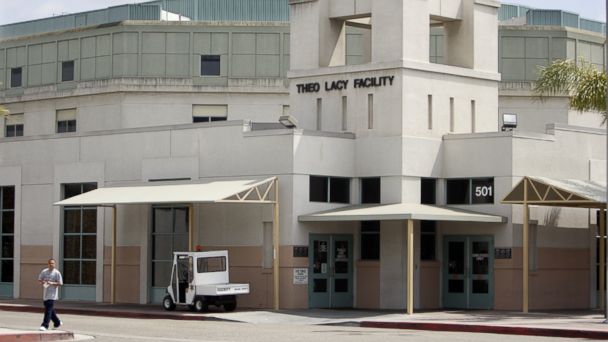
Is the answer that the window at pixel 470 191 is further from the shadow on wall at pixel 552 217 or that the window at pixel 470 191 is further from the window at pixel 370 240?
the window at pixel 370 240

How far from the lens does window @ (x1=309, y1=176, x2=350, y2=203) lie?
40.5 metres

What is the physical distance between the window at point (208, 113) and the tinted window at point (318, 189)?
2298 centimetres

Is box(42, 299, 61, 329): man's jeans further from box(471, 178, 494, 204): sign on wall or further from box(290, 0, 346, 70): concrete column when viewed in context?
box(290, 0, 346, 70): concrete column

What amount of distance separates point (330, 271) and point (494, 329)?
33.0 ft

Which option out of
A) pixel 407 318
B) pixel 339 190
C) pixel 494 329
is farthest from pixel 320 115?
pixel 494 329

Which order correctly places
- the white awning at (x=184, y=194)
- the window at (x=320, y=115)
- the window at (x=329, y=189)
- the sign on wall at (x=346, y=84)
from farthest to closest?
1. the window at (x=320, y=115)
2. the sign on wall at (x=346, y=84)
3. the window at (x=329, y=189)
4. the white awning at (x=184, y=194)

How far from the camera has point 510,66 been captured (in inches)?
2522

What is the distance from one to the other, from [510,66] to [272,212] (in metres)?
26.9

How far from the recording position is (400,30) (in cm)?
4091

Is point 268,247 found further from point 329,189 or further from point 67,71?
point 67,71

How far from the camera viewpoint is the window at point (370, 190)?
4109 centimetres

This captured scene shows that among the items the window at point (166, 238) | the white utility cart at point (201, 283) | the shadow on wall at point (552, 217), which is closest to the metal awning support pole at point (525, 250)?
the shadow on wall at point (552, 217)

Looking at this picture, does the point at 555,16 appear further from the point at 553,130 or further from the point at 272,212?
the point at 272,212

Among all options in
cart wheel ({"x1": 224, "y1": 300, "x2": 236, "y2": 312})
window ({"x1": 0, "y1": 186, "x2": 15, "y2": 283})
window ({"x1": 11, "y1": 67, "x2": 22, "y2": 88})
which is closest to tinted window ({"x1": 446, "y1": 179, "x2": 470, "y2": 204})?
cart wheel ({"x1": 224, "y1": 300, "x2": 236, "y2": 312})
